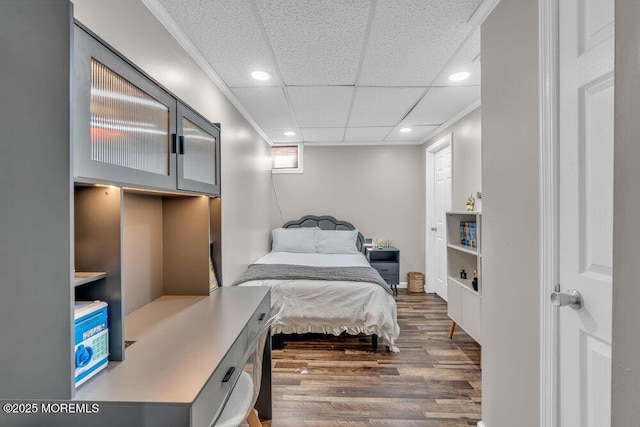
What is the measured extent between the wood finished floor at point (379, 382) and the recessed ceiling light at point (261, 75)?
2.39m

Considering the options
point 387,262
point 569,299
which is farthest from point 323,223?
point 569,299

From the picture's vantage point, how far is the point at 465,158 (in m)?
3.60

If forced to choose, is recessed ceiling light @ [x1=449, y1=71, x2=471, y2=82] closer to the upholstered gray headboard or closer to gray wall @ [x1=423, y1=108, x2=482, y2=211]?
gray wall @ [x1=423, y1=108, x2=482, y2=211]

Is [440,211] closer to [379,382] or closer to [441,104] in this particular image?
[441,104]

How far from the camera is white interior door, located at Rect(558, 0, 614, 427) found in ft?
3.27

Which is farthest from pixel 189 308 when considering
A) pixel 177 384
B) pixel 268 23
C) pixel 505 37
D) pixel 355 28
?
pixel 505 37

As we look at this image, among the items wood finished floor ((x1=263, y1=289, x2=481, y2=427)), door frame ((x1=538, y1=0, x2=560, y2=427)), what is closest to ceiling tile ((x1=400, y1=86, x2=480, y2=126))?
door frame ((x1=538, y1=0, x2=560, y2=427))

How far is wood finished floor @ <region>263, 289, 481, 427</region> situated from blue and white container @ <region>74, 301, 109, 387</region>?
132 cm

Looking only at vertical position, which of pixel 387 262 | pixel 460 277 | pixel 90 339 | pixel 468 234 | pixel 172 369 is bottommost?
pixel 387 262

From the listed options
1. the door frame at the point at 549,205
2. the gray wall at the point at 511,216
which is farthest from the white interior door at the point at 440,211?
the door frame at the point at 549,205

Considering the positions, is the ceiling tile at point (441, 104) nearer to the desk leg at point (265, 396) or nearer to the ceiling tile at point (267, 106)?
the ceiling tile at point (267, 106)

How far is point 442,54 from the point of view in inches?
88.1

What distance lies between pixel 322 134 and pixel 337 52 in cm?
239

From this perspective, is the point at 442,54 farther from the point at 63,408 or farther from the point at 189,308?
the point at 63,408
